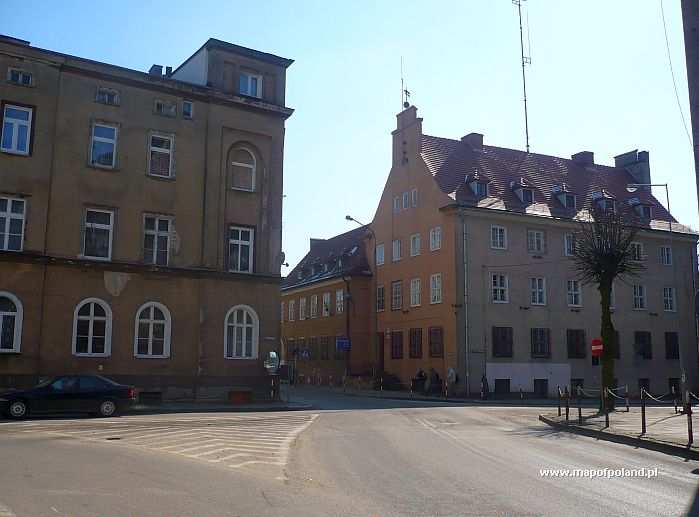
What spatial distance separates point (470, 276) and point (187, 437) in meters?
27.2

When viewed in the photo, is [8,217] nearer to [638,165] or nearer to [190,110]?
[190,110]

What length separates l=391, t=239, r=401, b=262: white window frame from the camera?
158 feet

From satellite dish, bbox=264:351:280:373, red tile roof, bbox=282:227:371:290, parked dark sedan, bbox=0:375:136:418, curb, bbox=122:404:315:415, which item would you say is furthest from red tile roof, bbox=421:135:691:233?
parked dark sedan, bbox=0:375:136:418

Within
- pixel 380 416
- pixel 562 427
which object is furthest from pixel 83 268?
pixel 562 427

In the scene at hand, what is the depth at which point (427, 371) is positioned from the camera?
42781 mm

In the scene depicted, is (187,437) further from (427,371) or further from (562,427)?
(427,371)

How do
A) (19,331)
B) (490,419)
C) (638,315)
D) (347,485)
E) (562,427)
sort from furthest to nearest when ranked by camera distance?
1. (638,315)
2. (19,331)
3. (490,419)
4. (562,427)
5. (347,485)

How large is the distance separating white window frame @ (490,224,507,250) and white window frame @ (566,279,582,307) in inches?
208

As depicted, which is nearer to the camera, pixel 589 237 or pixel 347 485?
pixel 347 485

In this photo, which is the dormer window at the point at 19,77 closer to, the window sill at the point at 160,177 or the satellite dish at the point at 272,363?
the window sill at the point at 160,177

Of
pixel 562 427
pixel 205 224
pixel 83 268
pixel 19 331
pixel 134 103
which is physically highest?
pixel 134 103

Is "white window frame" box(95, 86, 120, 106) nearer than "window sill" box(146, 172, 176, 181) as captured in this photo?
Yes

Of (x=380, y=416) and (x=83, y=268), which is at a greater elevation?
(x=83, y=268)

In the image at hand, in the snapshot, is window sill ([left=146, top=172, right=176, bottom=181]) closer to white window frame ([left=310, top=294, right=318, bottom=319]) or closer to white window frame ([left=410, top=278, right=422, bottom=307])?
white window frame ([left=410, top=278, right=422, bottom=307])
